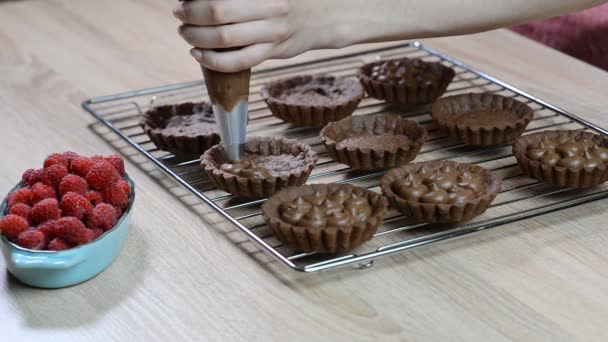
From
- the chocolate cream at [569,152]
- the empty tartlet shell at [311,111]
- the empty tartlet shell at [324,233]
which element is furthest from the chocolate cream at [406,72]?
the empty tartlet shell at [324,233]

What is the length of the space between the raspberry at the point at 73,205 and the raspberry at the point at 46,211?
1 cm

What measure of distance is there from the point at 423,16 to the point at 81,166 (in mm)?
713

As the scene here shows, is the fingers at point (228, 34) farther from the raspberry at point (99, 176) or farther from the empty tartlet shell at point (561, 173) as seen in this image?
the empty tartlet shell at point (561, 173)

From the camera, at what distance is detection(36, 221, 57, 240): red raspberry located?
127 centimetres

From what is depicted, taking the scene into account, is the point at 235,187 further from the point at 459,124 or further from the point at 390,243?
the point at 459,124

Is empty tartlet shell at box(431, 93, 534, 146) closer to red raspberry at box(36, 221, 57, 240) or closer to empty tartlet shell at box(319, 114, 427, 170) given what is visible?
empty tartlet shell at box(319, 114, 427, 170)

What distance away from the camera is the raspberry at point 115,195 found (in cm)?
136

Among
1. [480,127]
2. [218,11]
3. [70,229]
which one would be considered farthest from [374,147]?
[70,229]

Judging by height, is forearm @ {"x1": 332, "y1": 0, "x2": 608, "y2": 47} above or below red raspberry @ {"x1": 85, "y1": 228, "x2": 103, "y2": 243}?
above

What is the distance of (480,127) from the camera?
1733 mm

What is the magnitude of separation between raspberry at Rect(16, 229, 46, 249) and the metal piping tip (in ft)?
1.34

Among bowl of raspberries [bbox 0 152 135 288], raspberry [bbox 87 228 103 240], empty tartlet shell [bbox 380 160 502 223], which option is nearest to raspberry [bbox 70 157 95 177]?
bowl of raspberries [bbox 0 152 135 288]

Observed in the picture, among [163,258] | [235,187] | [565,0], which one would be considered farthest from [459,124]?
[163,258]

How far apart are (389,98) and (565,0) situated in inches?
17.3
